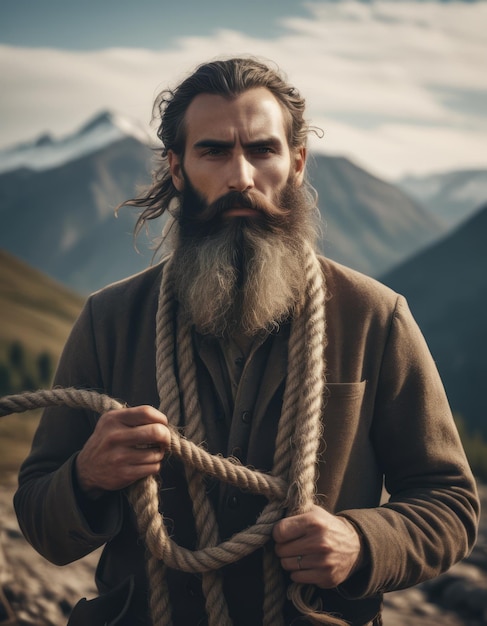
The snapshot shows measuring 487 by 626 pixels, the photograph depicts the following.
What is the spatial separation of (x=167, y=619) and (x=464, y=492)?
108 cm

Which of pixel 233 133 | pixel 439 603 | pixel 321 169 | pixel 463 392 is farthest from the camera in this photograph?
pixel 321 169

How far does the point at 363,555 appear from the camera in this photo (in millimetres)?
1980

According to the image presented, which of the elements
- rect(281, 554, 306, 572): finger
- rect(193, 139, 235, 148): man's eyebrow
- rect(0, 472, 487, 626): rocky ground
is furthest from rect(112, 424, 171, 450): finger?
rect(0, 472, 487, 626): rocky ground

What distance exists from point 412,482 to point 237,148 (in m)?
1.33

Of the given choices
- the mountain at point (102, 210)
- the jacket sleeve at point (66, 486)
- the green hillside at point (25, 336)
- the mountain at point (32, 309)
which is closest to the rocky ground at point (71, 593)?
the jacket sleeve at point (66, 486)

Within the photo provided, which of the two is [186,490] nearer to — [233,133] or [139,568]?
[139,568]

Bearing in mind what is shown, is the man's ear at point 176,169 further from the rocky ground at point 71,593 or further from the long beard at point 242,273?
the rocky ground at point 71,593

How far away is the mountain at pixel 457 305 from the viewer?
3030 centimetres

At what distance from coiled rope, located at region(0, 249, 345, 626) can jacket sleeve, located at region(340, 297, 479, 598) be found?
21 cm

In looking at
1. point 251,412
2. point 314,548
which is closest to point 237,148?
point 251,412

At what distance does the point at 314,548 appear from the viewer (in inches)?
74.1

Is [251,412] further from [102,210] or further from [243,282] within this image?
[102,210]

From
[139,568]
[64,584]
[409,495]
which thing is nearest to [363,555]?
[409,495]

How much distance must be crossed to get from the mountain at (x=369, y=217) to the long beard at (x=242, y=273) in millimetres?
72593
